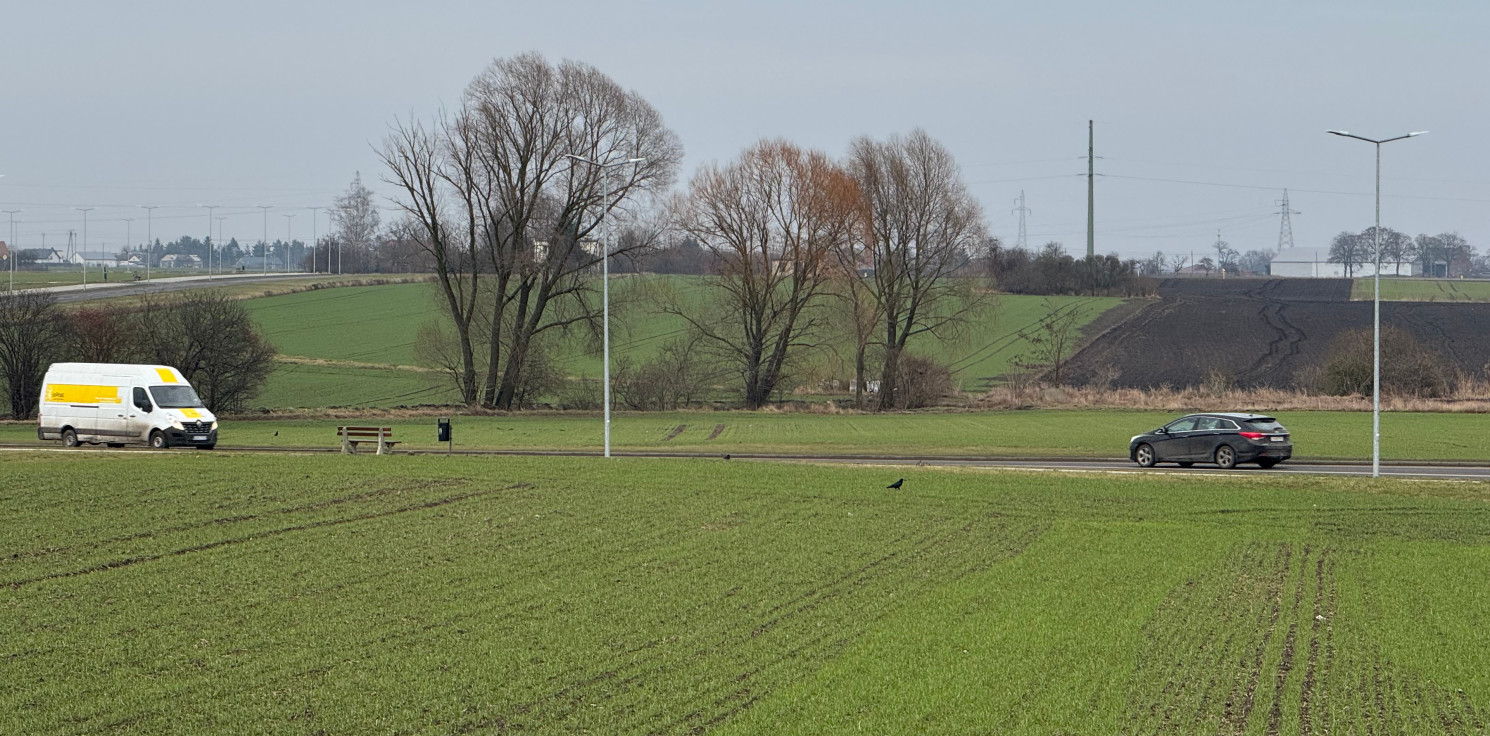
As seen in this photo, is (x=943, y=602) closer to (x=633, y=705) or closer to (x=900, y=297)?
(x=633, y=705)

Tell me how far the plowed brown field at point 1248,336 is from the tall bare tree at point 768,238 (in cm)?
1900

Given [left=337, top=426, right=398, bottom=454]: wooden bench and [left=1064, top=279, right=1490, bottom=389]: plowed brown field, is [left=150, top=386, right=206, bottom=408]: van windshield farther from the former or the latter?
[left=1064, top=279, right=1490, bottom=389]: plowed brown field

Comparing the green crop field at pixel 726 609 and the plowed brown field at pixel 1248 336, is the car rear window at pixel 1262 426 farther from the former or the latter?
the plowed brown field at pixel 1248 336

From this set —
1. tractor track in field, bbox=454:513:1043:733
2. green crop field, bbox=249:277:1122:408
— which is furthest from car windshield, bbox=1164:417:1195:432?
green crop field, bbox=249:277:1122:408

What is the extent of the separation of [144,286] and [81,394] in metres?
86.1

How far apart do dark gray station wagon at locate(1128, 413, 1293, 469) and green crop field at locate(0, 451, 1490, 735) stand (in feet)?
25.3

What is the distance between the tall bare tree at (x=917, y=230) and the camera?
69500 millimetres

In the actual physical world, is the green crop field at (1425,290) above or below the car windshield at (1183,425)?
above

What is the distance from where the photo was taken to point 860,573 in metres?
16.8

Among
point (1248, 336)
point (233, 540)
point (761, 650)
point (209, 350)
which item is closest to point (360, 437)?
point (233, 540)

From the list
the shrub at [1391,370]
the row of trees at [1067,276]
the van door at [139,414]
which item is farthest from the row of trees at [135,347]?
the row of trees at [1067,276]

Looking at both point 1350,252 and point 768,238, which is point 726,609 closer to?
point 768,238

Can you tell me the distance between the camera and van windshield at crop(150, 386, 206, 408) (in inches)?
1462

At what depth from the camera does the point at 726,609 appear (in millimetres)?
14367
